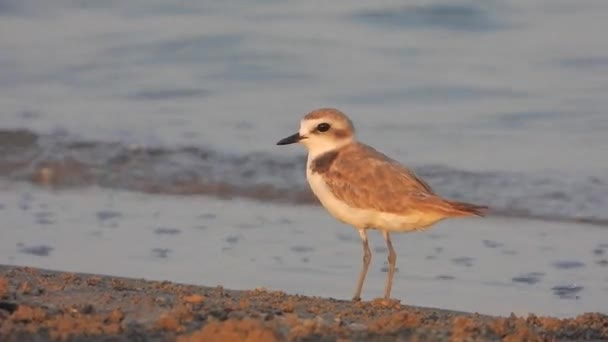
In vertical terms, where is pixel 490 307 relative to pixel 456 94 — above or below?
below

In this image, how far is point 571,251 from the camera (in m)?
9.05

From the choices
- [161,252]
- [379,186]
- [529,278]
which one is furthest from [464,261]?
[161,252]

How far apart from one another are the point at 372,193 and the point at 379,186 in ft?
0.19

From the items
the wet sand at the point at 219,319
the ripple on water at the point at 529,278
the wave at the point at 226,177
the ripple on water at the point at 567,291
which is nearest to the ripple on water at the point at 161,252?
the wave at the point at 226,177

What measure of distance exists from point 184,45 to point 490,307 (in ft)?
27.2

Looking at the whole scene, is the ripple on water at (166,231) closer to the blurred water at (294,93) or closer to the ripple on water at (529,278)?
the blurred water at (294,93)

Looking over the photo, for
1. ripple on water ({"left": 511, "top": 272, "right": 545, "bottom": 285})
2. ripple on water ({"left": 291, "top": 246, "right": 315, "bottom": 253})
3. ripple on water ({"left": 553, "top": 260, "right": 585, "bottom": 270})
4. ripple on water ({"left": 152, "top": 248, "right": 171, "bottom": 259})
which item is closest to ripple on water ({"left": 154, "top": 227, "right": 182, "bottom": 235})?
ripple on water ({"left": 152, "top": 248, "right": 171, "bottom": 259})

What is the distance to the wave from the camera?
10.3m

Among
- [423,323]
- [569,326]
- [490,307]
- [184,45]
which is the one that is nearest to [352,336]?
[423,323]

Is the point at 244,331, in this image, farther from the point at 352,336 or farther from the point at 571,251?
Answer: the point at 571,251

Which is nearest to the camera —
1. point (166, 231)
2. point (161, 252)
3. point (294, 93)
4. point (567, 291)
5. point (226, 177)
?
point (567, 291)

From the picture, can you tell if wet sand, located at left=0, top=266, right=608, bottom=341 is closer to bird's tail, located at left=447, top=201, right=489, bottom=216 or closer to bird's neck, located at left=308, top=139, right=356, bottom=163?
bird's tail, located at left=447, top=201, right=489, bottom=216

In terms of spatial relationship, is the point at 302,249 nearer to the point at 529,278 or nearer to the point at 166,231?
the point at 166,231

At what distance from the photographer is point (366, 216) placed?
24.6ft
